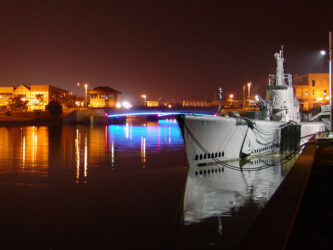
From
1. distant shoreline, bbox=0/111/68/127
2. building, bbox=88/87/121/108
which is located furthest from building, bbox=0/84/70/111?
distant shoreline, bbox=0/111/68/127

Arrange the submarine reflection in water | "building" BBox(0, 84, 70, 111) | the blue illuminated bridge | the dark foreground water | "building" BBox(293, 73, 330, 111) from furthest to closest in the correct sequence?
1. "building" BBox(0, 84, 70, 111)
2. "building" BBox(293, 73, 330, 111)
3. the blue illuminated bridge
4. the submarine reflection in water
5. the dark foreground water

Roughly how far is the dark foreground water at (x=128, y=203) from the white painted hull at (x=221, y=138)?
41.2 inches

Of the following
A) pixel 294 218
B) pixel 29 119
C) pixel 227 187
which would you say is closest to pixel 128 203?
pixel 227 187

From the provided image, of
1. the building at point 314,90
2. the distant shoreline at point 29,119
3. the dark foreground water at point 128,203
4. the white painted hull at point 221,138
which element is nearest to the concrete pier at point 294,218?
the dark foreground water at point 128,203

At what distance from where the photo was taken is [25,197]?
15.1 meters

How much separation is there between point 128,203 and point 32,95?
124 m

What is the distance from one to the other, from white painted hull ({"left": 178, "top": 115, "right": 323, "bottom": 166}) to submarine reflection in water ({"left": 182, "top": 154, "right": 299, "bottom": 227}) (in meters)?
0.71

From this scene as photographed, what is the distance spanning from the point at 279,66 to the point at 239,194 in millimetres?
25470

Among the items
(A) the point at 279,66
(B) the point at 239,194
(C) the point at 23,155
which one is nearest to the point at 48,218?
(B) the point at 239,194

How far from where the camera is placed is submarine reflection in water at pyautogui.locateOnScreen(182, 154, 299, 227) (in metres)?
13.6

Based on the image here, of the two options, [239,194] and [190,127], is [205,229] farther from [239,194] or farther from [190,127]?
[190,127]

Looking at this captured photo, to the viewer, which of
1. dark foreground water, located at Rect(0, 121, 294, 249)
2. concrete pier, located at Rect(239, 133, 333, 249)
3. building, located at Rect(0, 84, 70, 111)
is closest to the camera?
concrete pier, located at Rect(239, 133, 333, 249)

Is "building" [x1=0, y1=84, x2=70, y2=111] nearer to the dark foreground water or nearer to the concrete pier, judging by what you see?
the dark foreground water

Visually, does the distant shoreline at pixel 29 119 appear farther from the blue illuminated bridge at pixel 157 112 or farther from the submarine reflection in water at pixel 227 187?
the submarine reflection in water at pixel 227 187
